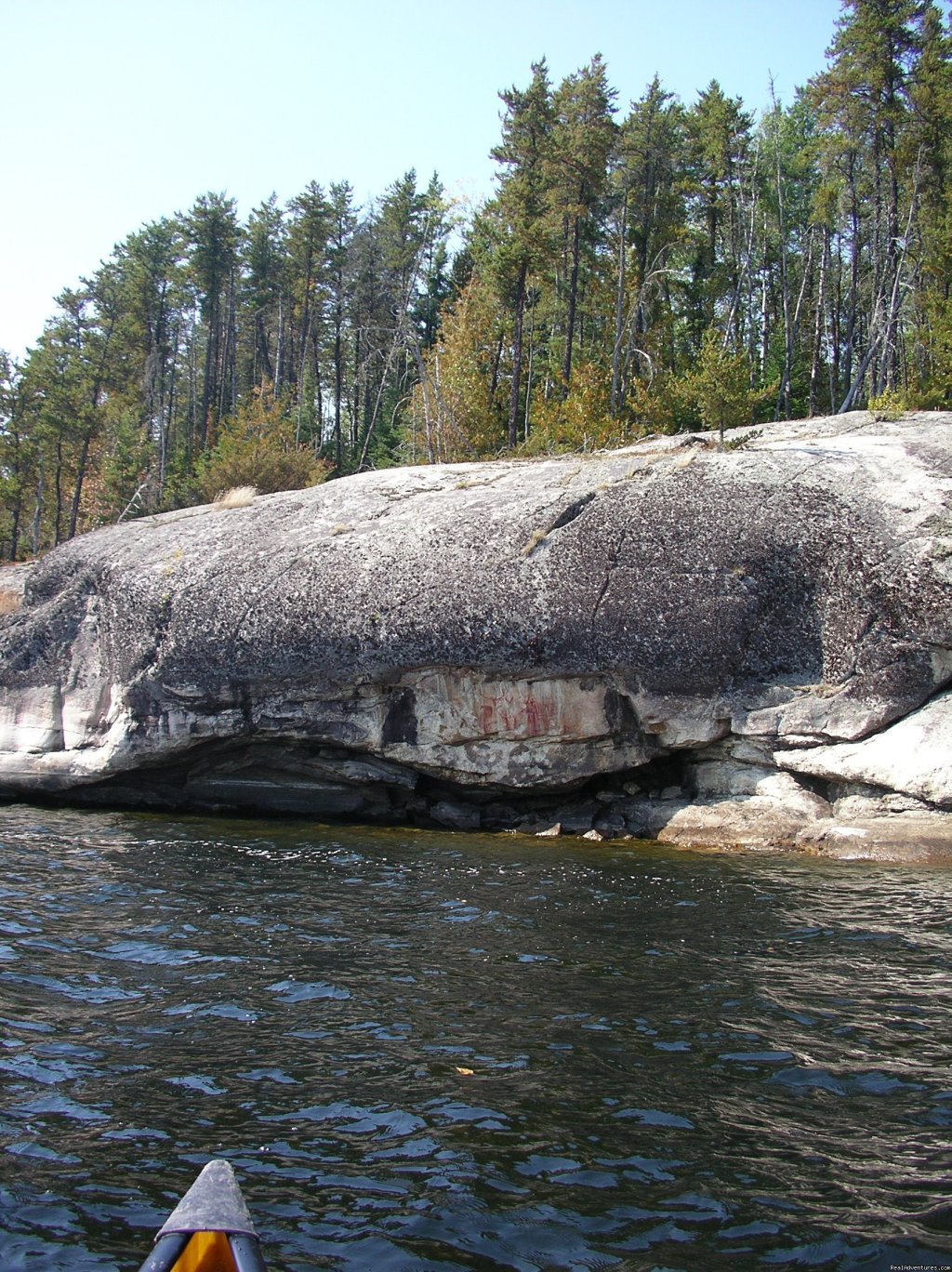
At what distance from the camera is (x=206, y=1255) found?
13.2 ft

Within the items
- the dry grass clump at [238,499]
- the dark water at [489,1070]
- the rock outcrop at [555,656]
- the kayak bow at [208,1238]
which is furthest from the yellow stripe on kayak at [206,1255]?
the dry grass clump at [238,499]

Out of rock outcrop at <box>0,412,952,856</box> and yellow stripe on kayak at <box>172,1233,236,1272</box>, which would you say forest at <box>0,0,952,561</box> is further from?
yellow stripe on kayak at <box>172,1233,236,1272</box>

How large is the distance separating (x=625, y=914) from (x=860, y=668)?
6.48 metres

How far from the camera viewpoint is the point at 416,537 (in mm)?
17984

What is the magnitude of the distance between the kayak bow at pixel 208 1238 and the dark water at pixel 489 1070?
57 cm

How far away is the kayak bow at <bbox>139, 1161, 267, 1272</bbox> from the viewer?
396 centimetres

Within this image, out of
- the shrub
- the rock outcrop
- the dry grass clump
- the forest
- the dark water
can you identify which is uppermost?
the forest


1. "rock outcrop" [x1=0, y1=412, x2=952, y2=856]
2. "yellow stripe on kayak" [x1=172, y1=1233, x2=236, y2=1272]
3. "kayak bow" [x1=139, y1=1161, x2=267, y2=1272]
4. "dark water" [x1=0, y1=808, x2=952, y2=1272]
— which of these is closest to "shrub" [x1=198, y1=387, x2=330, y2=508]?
"rock outcrop" [x1=0, y1=412, x2=952, y2=856]

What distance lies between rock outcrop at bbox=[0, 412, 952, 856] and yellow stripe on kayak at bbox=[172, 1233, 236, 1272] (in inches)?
456

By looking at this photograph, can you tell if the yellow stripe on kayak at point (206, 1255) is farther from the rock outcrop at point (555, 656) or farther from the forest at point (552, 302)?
the forest at point (552, 302)

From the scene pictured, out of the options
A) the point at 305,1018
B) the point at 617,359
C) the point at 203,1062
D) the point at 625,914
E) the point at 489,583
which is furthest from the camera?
the point at 617,359

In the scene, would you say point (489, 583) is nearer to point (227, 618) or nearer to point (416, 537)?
point (416, 537)

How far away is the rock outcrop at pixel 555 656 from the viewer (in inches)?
592

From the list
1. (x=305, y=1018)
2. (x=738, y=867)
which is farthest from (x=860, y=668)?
(x=305, y=1018)
